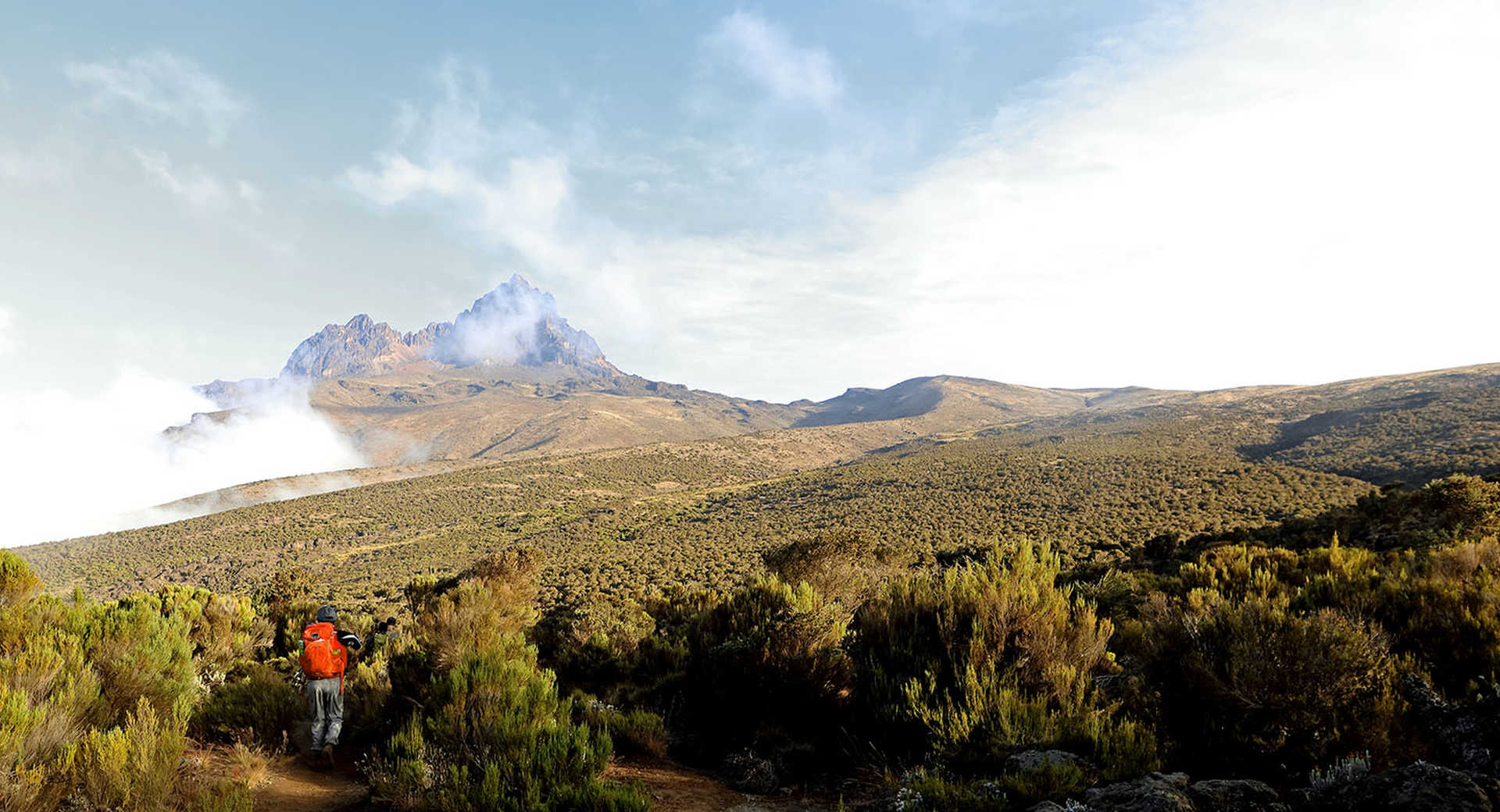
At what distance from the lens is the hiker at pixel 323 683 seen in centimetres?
684

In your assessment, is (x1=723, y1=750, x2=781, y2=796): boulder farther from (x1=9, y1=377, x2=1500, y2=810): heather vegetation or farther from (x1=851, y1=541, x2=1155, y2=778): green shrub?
(x1=851, y1=541, x2=1155, y2=778): green shrub

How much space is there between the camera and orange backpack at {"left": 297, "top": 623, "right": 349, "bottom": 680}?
6.93m

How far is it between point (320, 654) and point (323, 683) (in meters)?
0.33

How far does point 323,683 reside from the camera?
696cm

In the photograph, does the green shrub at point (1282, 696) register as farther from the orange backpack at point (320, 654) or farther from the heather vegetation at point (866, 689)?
the orange backpack at point (320, 654)

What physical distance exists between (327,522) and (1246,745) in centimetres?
9486

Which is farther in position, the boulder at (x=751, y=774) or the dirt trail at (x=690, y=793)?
the boulder at (x=751, y=774)

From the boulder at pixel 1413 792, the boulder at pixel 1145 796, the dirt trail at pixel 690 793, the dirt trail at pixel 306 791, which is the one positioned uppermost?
the boulder at pixel 1413 792

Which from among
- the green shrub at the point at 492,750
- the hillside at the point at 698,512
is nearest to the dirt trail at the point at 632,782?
the green shrub at the point at 492,750

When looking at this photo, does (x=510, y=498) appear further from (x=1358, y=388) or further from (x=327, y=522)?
(x=1358, y=388)

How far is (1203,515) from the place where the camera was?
3434 cm

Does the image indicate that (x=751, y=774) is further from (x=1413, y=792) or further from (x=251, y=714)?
(x=251, y=714)

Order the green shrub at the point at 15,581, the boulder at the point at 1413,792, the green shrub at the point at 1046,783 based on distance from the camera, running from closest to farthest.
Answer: the boulder at the point at 1413,792 → the green shrub at the point at 1046,783 → the green shrub at the point at 15,581

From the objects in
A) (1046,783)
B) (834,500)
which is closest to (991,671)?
(1046,783)
